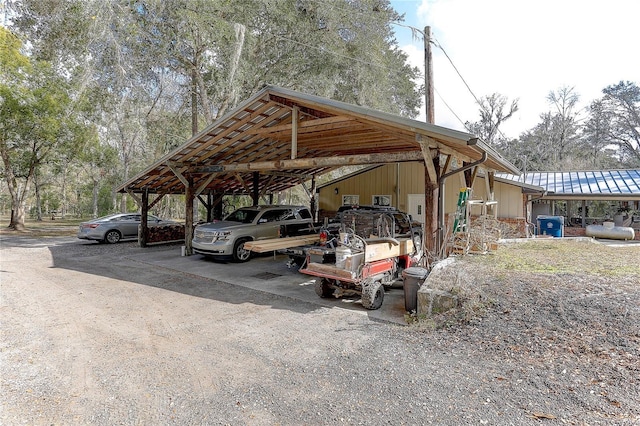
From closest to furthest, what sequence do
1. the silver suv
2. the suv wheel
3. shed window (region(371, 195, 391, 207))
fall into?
the silver suv
the suv wheel
shed window (region(371, 195, 391, 207))

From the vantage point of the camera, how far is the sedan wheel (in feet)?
46.0

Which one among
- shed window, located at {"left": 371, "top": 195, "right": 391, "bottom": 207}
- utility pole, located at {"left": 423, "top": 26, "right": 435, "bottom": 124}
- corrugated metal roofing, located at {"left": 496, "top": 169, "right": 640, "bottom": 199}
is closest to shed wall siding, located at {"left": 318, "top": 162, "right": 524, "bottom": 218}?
shed window, located at {"left": 371, "top": 195, "right": 391, "bottom": 207}

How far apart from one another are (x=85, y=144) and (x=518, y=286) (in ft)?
70.5

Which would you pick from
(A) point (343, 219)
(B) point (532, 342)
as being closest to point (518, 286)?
(B) point (532, 342)

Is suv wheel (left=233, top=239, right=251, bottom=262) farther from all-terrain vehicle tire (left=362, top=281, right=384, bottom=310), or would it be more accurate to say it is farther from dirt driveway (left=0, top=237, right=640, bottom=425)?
all-terrain vehicle tire (left=362, top=281, right=384, bottom=310)

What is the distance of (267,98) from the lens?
8344 millimetres

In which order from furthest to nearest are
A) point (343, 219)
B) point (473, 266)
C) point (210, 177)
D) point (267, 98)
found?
point (210, 177) → point (267, 98) → point (343, 219) → point (473, 266)

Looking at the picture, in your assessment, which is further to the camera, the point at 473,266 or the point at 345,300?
the point at 473,266

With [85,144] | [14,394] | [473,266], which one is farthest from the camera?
[85,144]

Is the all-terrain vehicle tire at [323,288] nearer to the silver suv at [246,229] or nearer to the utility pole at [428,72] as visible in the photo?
the silver suv at [246,229]

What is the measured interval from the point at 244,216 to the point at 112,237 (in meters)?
6.99

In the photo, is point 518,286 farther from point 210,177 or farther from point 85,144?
point 85,144

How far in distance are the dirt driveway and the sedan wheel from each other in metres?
8.59

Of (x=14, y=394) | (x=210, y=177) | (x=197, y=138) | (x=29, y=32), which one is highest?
(x=29, y=32)
